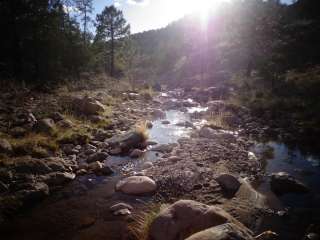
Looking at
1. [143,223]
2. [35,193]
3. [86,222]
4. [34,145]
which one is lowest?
[86,222]

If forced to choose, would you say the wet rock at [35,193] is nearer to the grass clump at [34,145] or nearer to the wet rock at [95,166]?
the wet rock at [95,166]

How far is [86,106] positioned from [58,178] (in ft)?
20.2

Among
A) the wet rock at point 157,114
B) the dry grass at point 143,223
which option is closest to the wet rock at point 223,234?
the dry grass at point 143,223

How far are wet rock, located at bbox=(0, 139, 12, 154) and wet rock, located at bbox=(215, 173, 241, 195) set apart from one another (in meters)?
5.46

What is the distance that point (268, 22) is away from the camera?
24.6m

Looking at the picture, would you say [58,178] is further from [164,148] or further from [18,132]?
[164,148]

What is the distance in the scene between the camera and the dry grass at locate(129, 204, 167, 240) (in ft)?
14.7

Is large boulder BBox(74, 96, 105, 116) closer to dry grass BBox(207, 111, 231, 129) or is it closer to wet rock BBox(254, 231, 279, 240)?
dry grass BBox(207, 111, 231, 129)

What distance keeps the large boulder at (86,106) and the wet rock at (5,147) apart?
15.7ft

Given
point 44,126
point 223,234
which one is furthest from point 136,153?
point 223,234

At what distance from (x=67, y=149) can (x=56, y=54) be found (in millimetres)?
13493

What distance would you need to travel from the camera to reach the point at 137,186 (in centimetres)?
620

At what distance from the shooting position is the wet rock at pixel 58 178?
6463 millimetres

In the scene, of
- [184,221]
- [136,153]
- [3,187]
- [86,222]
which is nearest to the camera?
[184,221]
